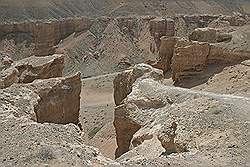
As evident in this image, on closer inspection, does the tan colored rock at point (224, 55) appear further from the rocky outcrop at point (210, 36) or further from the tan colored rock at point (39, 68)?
the tan colored rock at point (39, 68)

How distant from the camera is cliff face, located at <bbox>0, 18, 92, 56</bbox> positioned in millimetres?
64938

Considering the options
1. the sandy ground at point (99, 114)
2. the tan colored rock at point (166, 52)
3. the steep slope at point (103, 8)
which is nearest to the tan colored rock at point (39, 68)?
the sandy ground at point (99, 114)

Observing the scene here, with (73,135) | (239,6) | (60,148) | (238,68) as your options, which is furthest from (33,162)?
(239,6)

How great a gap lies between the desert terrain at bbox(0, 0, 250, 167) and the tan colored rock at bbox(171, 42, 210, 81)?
74mm

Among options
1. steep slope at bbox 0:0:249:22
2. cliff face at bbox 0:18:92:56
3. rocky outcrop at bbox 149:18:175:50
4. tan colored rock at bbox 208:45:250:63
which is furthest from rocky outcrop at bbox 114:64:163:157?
steep slope at bbox 0:0:249:22

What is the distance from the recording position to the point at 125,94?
96.1 feet

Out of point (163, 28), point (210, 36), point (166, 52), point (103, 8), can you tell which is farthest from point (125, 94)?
point (103, 8)

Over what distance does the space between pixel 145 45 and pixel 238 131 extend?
49.8m

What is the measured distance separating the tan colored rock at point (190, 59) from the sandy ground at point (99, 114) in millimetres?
6630

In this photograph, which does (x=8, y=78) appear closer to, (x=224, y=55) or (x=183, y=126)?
(x=183, y=126)

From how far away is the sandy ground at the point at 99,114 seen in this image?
31141 mm

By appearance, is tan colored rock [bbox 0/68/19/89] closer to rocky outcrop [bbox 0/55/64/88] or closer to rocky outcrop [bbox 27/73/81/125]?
rocky outcrop [bbox 0/55/64/88]

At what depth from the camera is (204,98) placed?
19.7m

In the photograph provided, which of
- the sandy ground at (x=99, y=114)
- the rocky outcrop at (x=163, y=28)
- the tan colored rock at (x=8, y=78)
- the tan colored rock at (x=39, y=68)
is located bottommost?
the sandy ground at (x=99, y=114)
